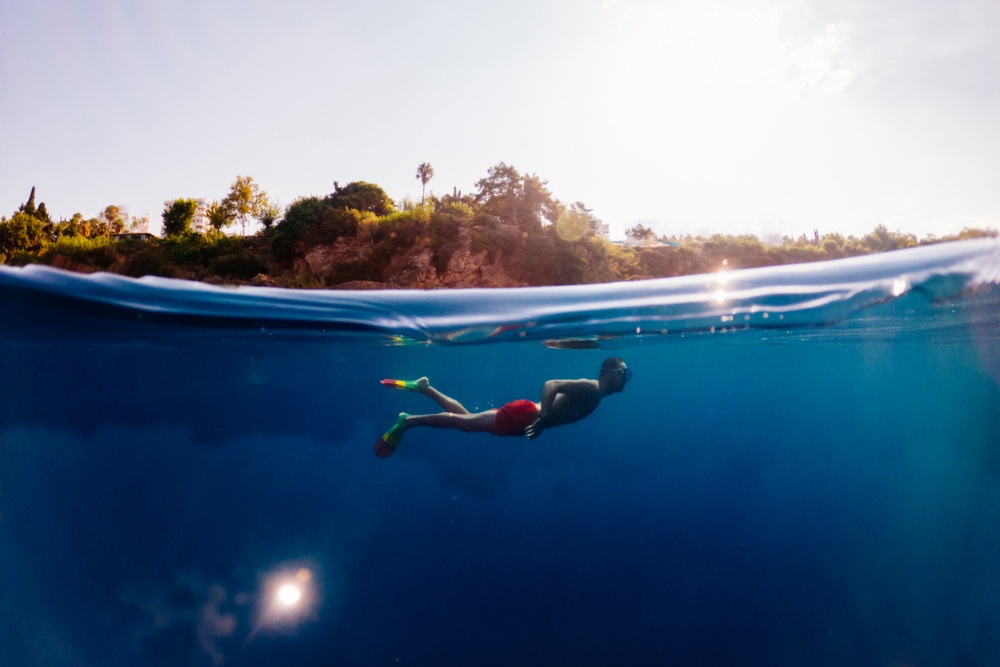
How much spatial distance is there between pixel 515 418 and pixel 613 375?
1.83 metres

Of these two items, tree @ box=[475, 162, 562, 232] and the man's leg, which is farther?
tree @ box=[475, 162, 562, 232]

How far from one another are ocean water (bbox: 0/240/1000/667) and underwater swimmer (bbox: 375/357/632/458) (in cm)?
187

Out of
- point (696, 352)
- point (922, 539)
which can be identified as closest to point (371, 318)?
point (696, 352)

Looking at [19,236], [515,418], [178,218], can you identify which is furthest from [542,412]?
[19,236]

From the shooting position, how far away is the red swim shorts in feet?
25.5

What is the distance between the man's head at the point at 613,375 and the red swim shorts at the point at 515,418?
1.31 meters

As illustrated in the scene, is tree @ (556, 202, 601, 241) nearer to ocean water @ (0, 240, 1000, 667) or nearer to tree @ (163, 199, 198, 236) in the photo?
ocean water @ (0, 240, 1000, 667)

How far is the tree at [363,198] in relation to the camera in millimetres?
29641

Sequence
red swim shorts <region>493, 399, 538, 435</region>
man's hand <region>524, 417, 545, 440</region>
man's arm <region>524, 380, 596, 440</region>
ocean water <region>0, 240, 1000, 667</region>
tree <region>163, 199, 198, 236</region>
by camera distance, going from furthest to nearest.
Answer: tree <region>163, 199, 198, 236</region>
ocean water <region>0, 240, 1000, 667</region>
red swim shorts <region>493, 399, 538, 435</region>
man's arm <region>524, 380, 596, 440</region>
man's hand <region>524, 417, 545, 440</region>

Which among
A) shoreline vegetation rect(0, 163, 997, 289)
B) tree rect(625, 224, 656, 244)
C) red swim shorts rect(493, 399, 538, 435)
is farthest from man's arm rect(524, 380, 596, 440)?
tree rect(625, 224, 656, 244)

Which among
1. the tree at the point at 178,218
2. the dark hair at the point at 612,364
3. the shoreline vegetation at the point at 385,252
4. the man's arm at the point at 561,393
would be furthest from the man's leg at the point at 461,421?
the tree at the point at 178,218

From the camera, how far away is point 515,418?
7.75 m

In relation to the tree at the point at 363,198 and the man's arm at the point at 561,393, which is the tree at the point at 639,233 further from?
the man's arm at the point at 561,393

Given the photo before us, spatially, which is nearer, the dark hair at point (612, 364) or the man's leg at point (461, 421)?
the dark hair at point (612, 364)
